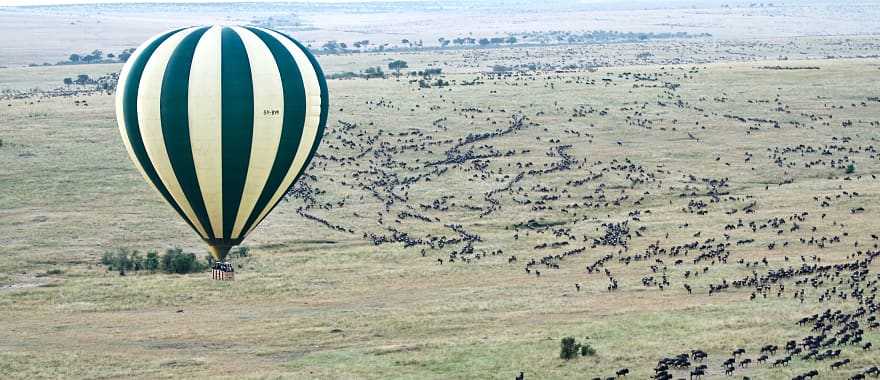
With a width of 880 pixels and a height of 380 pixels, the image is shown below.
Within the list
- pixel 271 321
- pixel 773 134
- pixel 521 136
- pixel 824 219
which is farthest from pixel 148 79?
pixel 773 134

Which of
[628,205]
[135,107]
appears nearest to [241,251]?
[135,107]

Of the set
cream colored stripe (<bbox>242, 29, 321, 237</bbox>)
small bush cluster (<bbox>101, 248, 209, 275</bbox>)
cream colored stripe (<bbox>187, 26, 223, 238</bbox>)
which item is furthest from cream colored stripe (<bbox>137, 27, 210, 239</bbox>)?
small bush cluster (<bbox>101, 248, 209, 275</bbox>)

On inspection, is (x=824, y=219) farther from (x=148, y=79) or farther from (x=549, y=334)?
(x=148, y=79)

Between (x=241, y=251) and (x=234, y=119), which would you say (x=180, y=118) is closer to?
(x=234, y=119)

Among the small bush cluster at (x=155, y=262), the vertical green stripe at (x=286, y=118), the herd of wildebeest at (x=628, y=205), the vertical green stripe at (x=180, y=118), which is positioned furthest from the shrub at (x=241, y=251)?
the vertical green stripe at (x=180, y=118)

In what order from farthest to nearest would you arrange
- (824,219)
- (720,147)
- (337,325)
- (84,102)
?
(84,102), (720,147), (824,219), (337,325)

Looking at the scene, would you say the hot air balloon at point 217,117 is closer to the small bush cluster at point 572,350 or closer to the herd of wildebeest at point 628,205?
the small bush cluster at point 572,350
